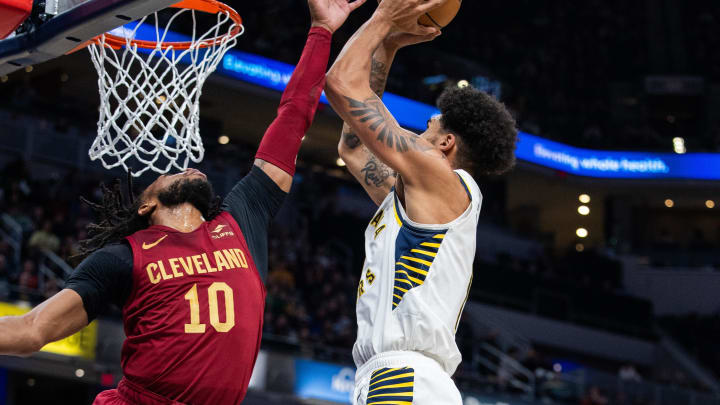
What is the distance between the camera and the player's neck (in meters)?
3.37

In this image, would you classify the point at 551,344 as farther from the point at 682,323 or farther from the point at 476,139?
the point at 476,139

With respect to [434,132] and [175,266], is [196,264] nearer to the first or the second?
[175,266]

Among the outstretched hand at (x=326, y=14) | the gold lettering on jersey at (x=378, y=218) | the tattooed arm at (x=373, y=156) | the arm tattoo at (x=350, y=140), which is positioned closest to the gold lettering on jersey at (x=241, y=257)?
the gold lettering on jersey at (x=378, y=218)

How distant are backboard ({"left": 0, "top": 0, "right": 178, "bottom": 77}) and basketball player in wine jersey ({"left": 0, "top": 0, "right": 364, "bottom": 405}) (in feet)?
1.96

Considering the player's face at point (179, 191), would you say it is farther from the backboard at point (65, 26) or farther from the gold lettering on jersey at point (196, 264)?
the backboard at point (65, 26)

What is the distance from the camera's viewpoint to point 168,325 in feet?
10.2

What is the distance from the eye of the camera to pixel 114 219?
3508 mm

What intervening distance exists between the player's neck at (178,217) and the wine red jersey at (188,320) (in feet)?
0.19

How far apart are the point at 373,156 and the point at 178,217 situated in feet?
3.11

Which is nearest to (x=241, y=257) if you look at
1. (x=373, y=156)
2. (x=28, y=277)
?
(x=373, y=156)

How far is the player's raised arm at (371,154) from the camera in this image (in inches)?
147

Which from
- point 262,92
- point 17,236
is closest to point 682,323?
point 262,92

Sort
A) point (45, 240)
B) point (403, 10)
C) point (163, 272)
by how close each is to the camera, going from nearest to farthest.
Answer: point (163, 272) → point (403, 10) → point (45, 240)

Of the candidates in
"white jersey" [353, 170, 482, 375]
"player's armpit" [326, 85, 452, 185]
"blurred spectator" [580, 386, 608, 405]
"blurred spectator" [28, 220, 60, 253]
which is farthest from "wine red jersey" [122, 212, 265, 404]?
"blurred spectator" [580, 386, 608, 405]
